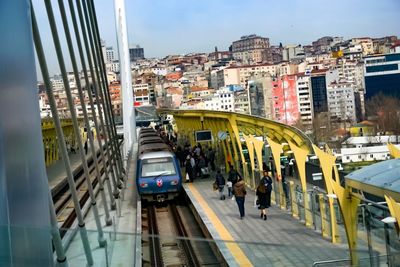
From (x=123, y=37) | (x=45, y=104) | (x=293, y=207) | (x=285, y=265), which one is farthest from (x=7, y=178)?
(x=123, y=37)

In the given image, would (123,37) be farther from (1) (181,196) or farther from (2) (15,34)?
(2) (15,34)

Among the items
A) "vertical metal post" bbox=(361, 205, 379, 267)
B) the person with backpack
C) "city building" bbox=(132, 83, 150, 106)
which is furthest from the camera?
"city building" bbox=(132, 83, 150, 106)

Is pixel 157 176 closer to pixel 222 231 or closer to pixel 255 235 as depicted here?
pixel 222 231

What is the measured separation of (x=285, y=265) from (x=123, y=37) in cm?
3103

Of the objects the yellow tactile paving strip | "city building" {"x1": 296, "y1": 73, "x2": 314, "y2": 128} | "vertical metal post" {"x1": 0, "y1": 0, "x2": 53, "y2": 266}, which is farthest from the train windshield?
"city building" {"x1": 296, "y1": 73, "x2": 314, "y2": 128}

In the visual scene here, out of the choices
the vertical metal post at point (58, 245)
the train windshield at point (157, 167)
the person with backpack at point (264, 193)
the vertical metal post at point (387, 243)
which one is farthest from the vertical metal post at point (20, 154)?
the train windshield at point (157, 167)

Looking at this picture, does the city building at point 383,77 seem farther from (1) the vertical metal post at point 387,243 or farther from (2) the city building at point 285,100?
(1) the vertical metal post at point 387,243

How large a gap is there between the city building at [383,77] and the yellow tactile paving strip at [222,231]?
10966 centimetres

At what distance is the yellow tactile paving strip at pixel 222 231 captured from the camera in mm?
4416

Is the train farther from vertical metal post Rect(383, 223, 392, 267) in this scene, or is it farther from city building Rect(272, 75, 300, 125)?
city building Rect(272, 75, 300, 125)

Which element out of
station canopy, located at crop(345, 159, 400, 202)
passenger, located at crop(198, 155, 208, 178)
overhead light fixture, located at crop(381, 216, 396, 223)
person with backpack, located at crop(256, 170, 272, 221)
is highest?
station canopy, located at crop(345, 159, 400, 202)

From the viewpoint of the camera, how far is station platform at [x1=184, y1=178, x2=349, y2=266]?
4379 mm

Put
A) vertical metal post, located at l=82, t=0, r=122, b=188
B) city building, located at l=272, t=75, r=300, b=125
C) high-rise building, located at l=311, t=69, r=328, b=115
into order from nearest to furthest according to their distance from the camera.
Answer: vertical metal post, located at l=82, t=0, r=122, b=188 → city building, located at l=272, t=75, r=300, b=125 → high-rise building, located at l=311, t=69, r=328, b=115

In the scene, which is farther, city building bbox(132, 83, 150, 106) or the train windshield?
city building bbox(132, 83, 150, 106)
